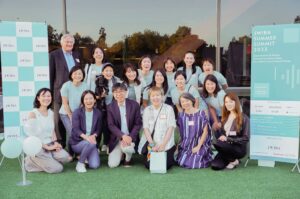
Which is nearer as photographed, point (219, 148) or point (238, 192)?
point (238, 192)

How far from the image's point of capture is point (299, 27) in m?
3.85

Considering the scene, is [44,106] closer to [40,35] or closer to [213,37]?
[40,35]

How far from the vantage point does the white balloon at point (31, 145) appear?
11.9ft

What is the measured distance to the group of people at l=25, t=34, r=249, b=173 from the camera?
4074 mm

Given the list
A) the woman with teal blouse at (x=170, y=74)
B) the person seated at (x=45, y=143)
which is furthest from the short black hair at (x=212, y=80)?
the person seated at (x=45, y=143)

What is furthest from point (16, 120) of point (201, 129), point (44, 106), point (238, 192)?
point (238, 192)

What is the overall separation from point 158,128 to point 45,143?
133 centimetres

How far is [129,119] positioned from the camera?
4.32 metres

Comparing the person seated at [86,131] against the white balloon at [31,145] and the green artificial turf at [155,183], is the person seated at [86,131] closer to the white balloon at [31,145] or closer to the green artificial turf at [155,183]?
the green artificial turf at [155,183]

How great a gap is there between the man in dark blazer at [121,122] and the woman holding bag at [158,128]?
151 mm

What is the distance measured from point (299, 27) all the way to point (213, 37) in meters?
3.34

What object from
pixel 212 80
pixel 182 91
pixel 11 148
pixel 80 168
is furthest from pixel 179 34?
pixel 11 148

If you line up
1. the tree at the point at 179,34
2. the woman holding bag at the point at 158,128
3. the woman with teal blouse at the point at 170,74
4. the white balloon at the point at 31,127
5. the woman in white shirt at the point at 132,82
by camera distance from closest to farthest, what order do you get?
the white balloon at the point at 31,127
the woman holding bag at the point at 158,128
the woman in white shirt at the point at 132,82
the woman with teal blouse at the point at 170,74
the tree at the point at 179,34

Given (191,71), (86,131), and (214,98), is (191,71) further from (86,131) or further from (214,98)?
(86,131)
